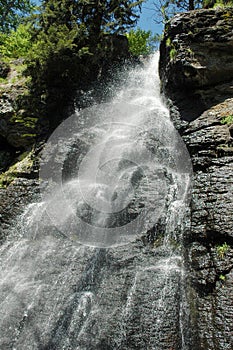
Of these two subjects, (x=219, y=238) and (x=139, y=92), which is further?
(x=139, y=92)

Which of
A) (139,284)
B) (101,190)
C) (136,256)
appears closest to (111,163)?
(101,190)

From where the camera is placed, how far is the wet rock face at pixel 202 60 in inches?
397

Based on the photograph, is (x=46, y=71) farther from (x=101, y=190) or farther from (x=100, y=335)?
(x=100, y=335)

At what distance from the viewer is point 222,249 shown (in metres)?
6.28

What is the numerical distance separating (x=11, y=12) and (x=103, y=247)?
21.3 m

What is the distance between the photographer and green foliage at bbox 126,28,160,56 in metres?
19.2

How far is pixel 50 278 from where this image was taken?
7535 millimetres

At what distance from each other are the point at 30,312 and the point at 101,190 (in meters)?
3.54

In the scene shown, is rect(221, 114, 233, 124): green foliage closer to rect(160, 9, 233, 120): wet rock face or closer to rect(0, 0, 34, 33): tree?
rect(160, 9, 233, 120): wet rock face

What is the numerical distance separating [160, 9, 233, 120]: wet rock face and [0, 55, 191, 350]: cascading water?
1087mm

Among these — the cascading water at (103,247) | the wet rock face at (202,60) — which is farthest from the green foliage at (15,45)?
the wet rock face at (202,60)

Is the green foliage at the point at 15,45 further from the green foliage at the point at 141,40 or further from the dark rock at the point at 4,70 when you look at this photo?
the green foliage at the point at 141,40

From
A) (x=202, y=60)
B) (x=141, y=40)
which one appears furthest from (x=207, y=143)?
(x=141, y=40)

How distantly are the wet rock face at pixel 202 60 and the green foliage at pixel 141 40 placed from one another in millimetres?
8677
